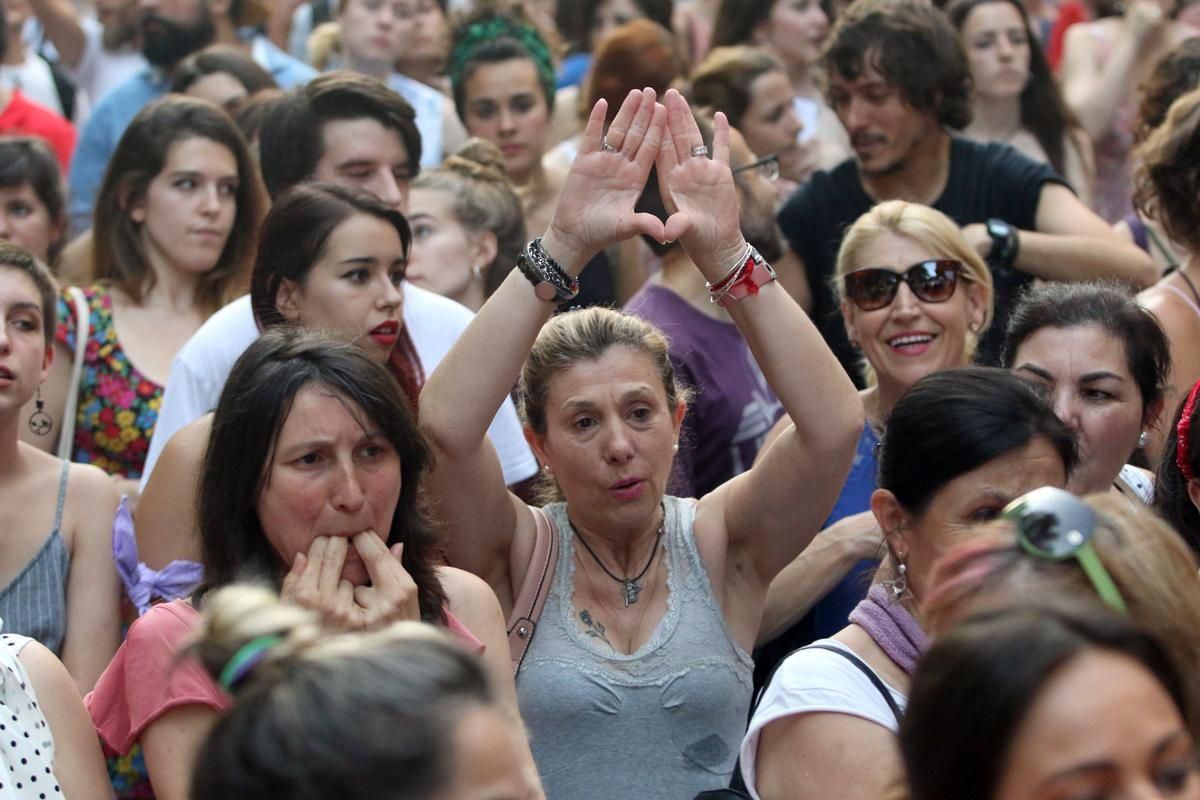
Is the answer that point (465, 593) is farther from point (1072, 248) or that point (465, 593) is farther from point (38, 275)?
point (1072, 248)

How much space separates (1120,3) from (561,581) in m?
5.33

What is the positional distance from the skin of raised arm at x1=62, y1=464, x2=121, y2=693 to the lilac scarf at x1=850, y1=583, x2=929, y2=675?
1.73m

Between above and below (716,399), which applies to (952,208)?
above

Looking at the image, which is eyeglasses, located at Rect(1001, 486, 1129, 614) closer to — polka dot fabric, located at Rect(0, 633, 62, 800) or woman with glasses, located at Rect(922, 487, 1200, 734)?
woman with glasses, located at Rect(922, 487, 1200, 734)

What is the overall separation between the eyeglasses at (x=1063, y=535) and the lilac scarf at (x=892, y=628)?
24.3 inches

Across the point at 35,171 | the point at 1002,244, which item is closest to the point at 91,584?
the point at 35,171

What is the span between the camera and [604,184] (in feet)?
11.6

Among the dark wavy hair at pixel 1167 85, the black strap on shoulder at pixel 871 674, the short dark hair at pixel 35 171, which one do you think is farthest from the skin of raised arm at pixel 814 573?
the short dark hair at pixel 35 171

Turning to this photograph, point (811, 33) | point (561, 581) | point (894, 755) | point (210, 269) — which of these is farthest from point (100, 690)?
point (811, 33)

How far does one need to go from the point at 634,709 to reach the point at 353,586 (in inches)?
26.0

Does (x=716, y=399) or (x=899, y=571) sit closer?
(x=899, y=571)

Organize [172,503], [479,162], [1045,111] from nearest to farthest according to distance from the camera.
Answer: [172,503] → [479,162] → [1045,111]

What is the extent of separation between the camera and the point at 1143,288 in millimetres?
5320

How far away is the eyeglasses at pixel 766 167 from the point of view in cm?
522
